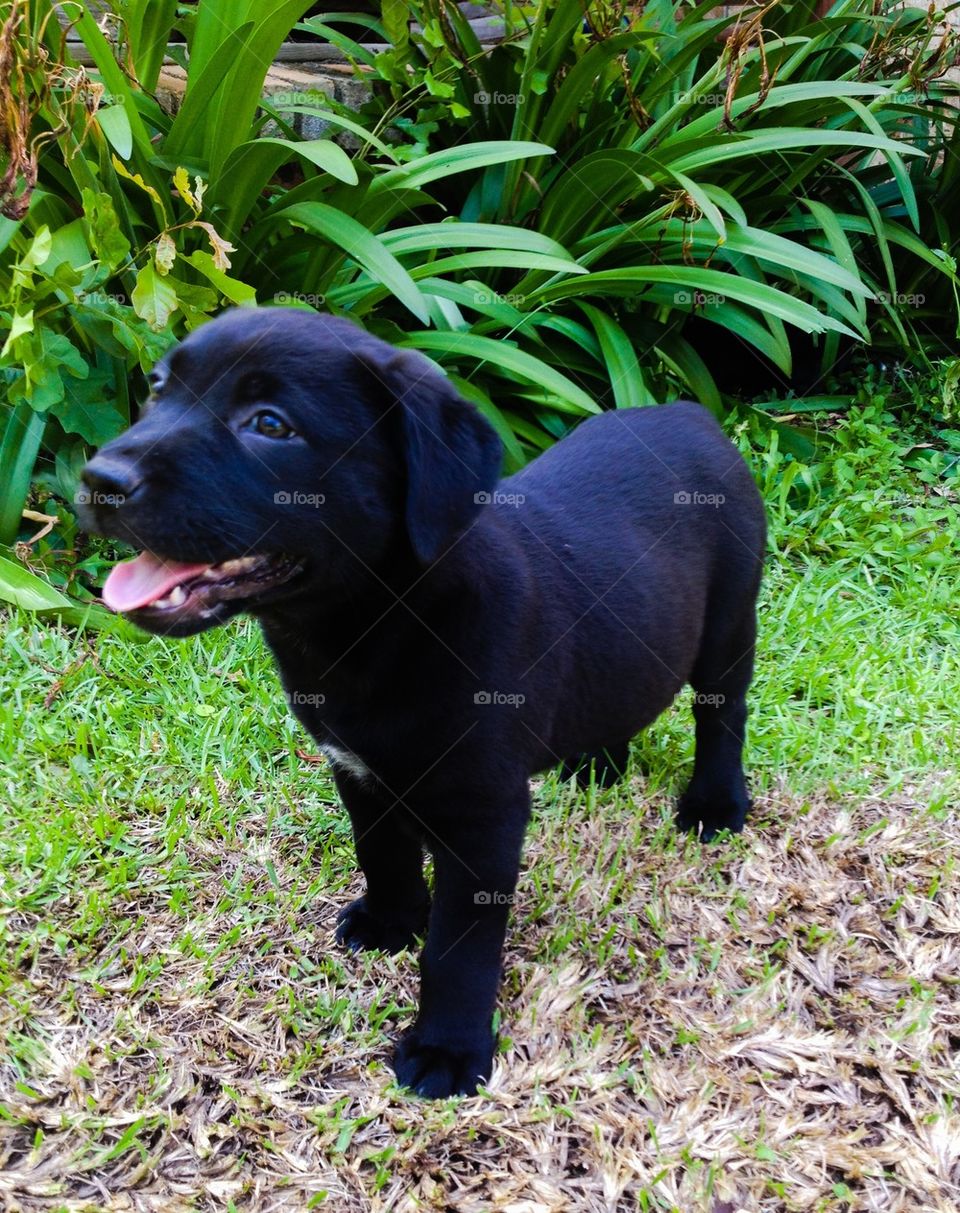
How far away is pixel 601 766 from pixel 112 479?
1749 millimetres

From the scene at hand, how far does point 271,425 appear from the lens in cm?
179

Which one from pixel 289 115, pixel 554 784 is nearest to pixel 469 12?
pixel 289 115

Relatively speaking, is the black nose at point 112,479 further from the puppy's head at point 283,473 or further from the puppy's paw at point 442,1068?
the puppy's paw at point 442,1068

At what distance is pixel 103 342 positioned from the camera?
11.2ft

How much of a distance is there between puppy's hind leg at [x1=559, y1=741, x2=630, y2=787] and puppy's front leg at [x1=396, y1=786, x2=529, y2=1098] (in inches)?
37.6

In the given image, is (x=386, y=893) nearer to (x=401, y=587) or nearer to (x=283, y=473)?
(x=401, y=587)

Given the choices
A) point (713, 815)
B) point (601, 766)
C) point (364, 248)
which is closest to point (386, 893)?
point (601, 766)

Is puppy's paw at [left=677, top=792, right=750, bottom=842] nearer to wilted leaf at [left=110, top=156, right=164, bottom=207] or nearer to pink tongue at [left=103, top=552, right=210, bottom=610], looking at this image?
pink tongue at [left=103, top=552, right=210, bottom=610]

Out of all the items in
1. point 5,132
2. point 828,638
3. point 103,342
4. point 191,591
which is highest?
point 5,132

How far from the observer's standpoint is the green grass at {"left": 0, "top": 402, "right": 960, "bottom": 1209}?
Answer: 2176mm

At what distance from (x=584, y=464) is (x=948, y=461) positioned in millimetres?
2785

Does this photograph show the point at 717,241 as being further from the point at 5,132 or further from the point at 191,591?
the point at 191,591

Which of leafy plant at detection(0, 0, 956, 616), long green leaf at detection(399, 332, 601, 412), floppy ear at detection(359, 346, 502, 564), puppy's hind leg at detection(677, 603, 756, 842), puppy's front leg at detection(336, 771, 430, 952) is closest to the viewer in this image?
floppy ear at detection(359, 346, 502, 564)

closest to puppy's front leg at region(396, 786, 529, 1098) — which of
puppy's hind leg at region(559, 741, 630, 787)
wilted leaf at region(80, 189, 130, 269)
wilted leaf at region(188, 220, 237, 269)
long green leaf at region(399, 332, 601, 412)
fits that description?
puppy's hind leg at region(559, 741, 630, 787)
